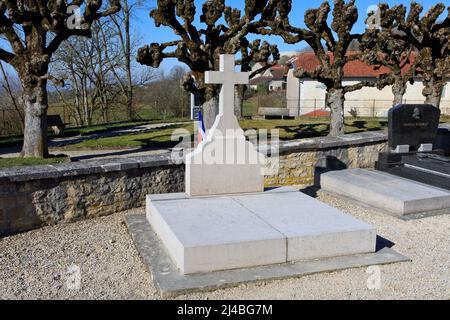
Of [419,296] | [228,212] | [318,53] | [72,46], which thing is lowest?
[419,296]

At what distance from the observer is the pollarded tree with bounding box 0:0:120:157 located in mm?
9883

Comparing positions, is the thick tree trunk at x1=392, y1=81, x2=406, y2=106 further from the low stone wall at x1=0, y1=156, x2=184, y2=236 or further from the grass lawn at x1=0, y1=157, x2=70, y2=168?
the grass lawn at x1=0, y1=157, x2=70, y2=168

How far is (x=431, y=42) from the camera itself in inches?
636

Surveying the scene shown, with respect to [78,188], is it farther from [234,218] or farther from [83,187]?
[234,218]

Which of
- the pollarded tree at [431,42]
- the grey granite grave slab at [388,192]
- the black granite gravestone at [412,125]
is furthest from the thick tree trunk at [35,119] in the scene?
the pollarded tree at [431,42]

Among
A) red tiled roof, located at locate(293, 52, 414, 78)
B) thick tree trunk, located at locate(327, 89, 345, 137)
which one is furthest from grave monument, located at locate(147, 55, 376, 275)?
red tiled roof, located at locate(293, 52, 414, 78)

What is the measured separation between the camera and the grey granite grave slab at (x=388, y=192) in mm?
6773

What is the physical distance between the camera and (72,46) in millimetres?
27125

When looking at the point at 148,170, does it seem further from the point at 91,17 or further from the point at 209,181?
the point at 91,17

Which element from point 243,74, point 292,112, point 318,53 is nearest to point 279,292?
point 243,74

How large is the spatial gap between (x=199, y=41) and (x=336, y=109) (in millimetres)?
4963

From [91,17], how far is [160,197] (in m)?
6.68

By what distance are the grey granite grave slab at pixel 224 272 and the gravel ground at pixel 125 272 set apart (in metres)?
0.07

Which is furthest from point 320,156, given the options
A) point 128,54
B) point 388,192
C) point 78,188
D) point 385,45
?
point 128,54
